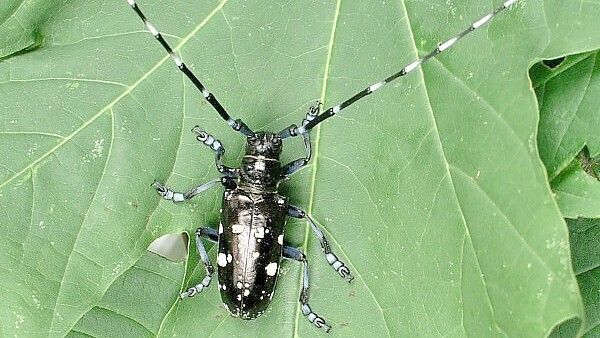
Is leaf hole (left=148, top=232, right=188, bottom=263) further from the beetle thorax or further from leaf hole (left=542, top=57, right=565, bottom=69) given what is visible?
leaf hole (left=542, top=57, right=565, bottom=69)

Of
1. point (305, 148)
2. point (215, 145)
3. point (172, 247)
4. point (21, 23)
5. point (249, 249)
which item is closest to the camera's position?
point (21, 23)

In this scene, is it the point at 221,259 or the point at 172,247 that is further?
the point at 172,247

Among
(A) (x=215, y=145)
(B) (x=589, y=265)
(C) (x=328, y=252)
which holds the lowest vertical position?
(B) (x=589, y=265)

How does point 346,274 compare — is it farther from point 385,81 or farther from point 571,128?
point 571,128

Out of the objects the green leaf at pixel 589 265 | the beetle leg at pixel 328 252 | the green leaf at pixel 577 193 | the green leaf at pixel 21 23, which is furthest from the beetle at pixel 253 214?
the green leaf at pixel 589 265

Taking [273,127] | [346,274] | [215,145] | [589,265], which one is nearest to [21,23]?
[215,145]

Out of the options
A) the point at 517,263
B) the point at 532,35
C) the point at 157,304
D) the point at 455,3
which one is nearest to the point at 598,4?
the point at 532,35

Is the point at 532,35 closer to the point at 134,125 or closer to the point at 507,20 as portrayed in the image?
the point at 507,20
